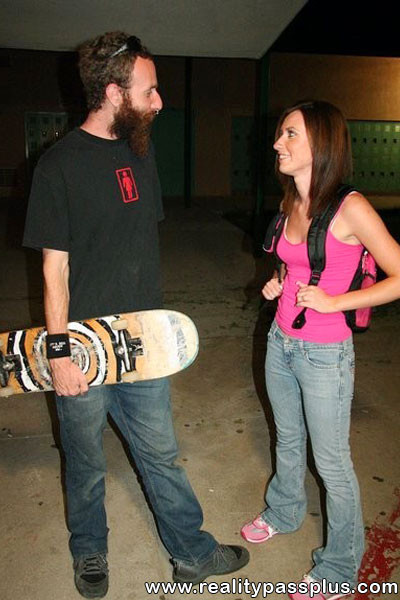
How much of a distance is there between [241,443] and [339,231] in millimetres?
1792

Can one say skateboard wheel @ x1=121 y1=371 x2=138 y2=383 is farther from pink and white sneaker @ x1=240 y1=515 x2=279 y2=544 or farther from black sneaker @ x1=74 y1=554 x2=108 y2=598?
pink and white sneaker @ x1=240 y1=515 x2=279 y2=544

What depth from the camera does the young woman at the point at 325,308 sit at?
5.80 ft

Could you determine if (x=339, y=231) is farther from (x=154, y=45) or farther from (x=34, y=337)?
(x=154, y=45)

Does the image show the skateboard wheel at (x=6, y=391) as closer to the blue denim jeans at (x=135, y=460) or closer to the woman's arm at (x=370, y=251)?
the blue denim jeans at (x=135, y=460)

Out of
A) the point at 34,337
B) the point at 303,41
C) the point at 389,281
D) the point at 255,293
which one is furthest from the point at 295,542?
the point at 303,41

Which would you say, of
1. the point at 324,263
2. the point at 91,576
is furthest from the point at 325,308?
the point at 91,576

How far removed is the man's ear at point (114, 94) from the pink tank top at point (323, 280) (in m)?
0.76

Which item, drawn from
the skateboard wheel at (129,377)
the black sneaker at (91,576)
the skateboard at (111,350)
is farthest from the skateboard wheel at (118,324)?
the black sneaker at (91,576)

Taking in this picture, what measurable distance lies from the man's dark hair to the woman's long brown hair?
0.61m

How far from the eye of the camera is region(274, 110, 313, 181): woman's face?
71.2 inches

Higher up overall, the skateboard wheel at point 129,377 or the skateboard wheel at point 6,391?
the skateboard wheel at point 129,377

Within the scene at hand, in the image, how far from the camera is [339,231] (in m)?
1.76

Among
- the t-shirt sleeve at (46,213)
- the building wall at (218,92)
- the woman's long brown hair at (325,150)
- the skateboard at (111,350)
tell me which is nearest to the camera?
the t-shirt sleeve at (46,213)

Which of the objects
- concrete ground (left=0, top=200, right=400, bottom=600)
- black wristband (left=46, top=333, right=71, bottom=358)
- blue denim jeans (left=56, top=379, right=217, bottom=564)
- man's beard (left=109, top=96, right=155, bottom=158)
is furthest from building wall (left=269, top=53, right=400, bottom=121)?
black wristband (left=46, top=333, right=71, bottom=358)
